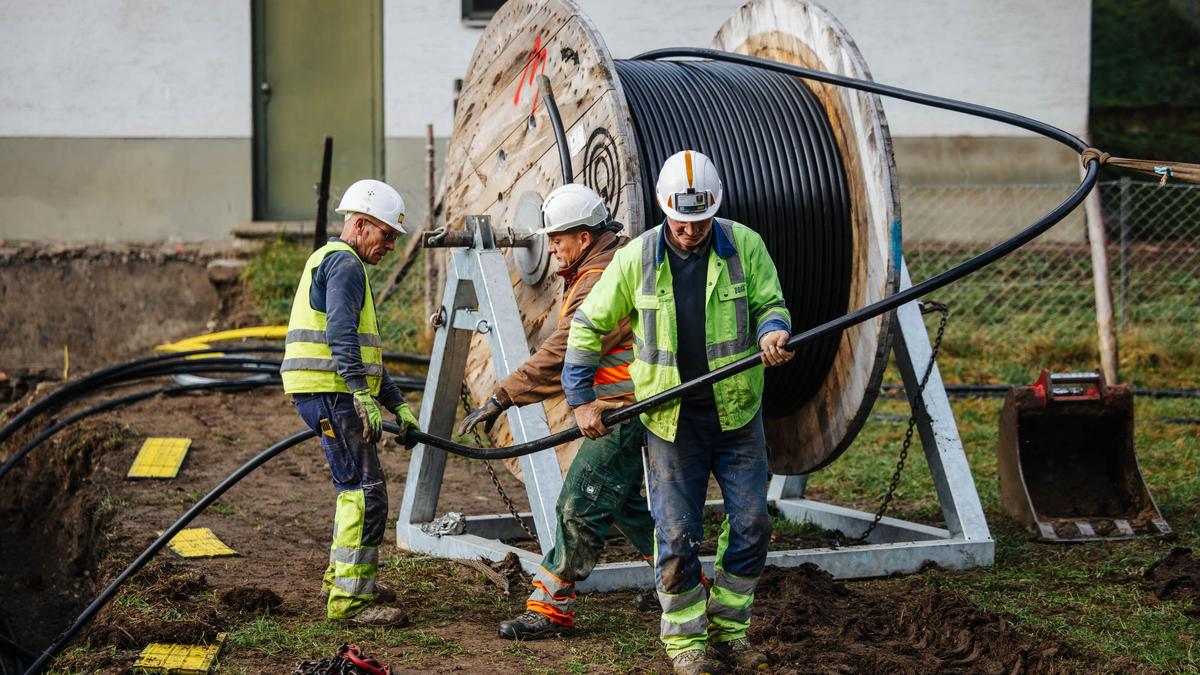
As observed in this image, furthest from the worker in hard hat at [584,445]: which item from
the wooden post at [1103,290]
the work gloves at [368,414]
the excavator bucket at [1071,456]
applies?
the wooden post at [1103,290]

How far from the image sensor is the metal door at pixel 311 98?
13.9 m

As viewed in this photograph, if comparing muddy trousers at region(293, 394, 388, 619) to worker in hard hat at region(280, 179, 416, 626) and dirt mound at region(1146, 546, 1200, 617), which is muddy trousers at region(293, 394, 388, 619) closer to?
worker in hard hat at region(280, 179, 416, 626)

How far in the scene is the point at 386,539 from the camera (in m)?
6.78

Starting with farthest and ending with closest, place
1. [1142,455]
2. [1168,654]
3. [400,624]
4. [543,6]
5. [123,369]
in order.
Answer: [123,369] < [1142,455] < [543,6] < [400,624] < [1168,654]

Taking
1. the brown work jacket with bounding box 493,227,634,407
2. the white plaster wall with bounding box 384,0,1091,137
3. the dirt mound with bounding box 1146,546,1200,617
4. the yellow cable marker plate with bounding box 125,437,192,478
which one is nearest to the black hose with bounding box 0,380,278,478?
the yellow cable marker plate with bounding box 125,437,192,478

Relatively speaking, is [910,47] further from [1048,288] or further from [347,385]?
[347,385]

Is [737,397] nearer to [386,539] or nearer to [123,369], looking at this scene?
[386,539]

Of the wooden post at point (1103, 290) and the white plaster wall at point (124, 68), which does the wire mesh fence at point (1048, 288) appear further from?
the white plaster wall at point (124, 68)

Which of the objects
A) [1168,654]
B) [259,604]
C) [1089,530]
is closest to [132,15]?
[259,604]

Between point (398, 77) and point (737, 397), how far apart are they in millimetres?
9998

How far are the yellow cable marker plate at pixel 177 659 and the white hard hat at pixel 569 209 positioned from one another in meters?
2.05

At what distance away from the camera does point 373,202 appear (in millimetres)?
5410

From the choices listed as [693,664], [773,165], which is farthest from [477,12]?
[693,664]

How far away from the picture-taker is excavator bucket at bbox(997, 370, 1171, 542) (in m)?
6.84
